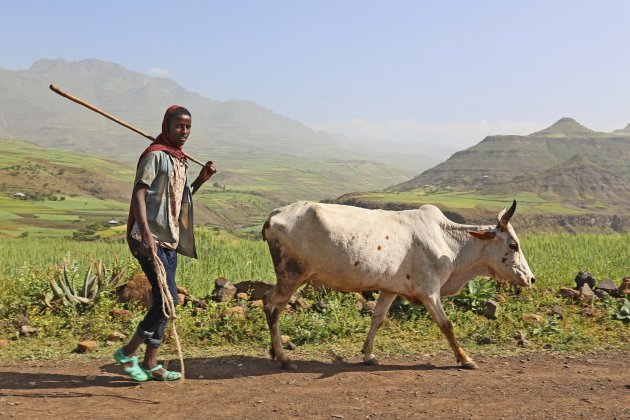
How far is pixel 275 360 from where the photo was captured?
20.4 feet

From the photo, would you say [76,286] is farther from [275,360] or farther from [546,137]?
[546,137]

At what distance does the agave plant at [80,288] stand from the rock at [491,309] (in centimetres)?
551

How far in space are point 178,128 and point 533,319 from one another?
548cm

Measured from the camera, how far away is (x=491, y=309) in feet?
26.0

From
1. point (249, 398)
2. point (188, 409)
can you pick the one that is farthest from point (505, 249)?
point (188, 409)

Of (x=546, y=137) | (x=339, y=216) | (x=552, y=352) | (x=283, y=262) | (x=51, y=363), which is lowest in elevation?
(x=51, y=363)

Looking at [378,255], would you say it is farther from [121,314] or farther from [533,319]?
[121,314]

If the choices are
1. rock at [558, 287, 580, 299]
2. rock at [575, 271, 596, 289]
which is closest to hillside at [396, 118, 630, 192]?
rock at [575, 271, 596, 289]

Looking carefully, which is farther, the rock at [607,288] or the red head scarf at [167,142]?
the rock at [607,288]

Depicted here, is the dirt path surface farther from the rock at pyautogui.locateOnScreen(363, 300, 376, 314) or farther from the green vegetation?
the rock at pyautogui.locateOnScreen(363, 300, 376, 314)

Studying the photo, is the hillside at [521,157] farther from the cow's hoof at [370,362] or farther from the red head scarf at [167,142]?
the red head scarf at [167,142]

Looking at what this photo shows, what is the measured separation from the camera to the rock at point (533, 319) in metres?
7.62

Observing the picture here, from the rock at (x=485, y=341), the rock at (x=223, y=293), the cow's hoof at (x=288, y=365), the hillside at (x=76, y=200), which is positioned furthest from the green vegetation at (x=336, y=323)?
the hillside at (x=76, y=200)

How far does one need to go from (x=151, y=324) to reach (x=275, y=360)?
5.25 ft
